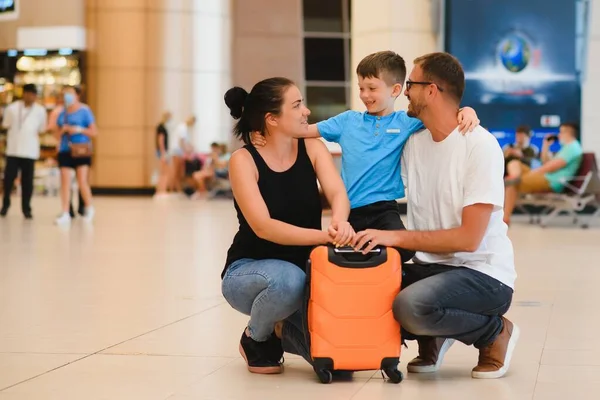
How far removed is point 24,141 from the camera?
16719 millimetres

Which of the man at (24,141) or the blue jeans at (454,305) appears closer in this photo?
the blue jeans at (454,305)

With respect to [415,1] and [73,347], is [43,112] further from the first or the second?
[73,347]

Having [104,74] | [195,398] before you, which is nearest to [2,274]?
[195,398]

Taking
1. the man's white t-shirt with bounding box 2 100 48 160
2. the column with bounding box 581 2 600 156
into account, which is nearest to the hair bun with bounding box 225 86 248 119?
the man's white t-shirt with bounding box 2 100 48 160

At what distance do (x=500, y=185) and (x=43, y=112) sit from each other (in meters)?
13.4

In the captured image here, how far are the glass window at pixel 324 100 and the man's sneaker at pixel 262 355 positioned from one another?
30.0 m

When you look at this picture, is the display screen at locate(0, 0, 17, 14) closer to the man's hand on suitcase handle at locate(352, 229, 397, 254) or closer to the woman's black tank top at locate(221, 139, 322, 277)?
the woman's black tank top at locate(221, 139, 322, 277)

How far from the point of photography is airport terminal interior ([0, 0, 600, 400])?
5.00 m

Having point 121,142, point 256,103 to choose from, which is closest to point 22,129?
point 121,142

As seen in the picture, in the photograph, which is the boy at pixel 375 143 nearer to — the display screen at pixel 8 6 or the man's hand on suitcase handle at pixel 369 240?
the man's hand on suitcase handle at pixel 369 240

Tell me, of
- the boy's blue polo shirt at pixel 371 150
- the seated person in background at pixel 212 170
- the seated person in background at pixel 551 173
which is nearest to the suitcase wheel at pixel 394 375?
the boy's blue polo shirt at pixel 371 150

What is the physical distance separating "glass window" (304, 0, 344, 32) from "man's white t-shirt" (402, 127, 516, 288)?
30.3 m

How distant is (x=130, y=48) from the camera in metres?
27.7

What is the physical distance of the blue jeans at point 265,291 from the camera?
483 centimetres
